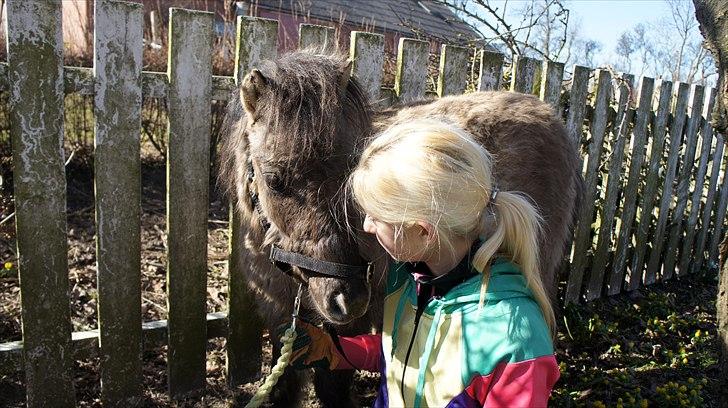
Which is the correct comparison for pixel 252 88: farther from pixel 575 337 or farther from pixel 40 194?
pixel 575 337

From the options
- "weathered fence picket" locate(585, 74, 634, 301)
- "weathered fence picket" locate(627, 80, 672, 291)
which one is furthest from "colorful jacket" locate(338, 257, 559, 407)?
"weathered fence picket" locate(627, 80, 672, 291)

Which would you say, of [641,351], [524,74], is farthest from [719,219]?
[524,74]

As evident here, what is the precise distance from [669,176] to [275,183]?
437 centimetres

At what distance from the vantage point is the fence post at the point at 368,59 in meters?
3.16

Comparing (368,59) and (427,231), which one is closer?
(427,231)

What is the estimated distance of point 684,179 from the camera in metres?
5.41

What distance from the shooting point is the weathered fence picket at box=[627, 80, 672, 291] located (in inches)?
193

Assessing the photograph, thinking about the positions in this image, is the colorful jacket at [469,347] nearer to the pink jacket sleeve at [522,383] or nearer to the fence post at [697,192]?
the pink jacket sleeve at [522,383]

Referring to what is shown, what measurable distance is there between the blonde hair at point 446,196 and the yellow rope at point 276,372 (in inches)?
24.1

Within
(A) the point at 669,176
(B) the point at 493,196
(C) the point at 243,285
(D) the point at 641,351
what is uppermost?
(B) the point at 493,196

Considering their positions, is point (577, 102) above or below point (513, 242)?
above

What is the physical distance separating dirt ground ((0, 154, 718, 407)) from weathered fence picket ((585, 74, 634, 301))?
234 mm

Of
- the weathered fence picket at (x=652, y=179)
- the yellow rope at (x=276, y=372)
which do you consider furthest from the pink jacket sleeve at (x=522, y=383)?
the weathered fence picket at (x=652, y=179)

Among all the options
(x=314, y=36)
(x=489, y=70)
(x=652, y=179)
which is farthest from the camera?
(x=652, y=179)
